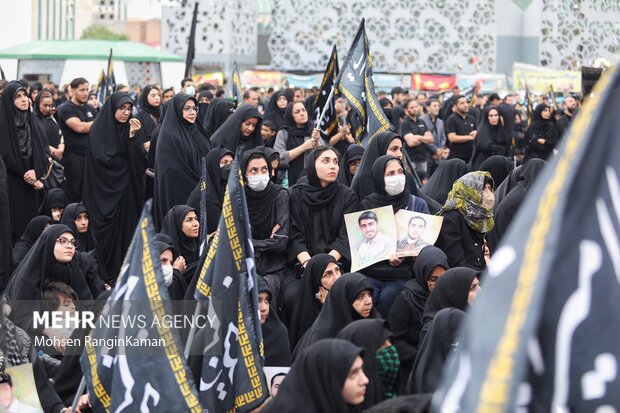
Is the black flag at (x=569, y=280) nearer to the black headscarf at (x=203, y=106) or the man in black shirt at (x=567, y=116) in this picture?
the black headscarf at (x=203, y=106)

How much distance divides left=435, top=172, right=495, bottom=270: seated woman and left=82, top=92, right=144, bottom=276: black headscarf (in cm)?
361

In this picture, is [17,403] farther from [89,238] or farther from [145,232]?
[89,238]

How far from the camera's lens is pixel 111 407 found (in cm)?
394

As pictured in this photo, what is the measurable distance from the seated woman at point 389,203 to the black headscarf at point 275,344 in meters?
0.81

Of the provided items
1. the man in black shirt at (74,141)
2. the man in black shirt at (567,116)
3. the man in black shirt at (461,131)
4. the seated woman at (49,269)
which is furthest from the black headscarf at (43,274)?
the man in black shirt at (567,116)

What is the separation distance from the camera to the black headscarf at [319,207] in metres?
6.56

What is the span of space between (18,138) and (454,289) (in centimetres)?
516

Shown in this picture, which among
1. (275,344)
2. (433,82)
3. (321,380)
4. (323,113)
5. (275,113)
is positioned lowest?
(433,82)

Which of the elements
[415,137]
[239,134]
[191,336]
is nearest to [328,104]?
[239,134]

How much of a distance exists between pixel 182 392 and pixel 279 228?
8.83ft

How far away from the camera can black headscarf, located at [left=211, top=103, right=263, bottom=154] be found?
8.61m

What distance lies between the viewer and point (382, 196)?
21.3ft

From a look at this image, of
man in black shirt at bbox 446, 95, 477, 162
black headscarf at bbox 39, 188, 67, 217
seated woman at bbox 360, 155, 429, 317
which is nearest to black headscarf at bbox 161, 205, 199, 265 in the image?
seated woman at bbox 360, 155, 429, 317

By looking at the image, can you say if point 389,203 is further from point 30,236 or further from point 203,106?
point 203,106
